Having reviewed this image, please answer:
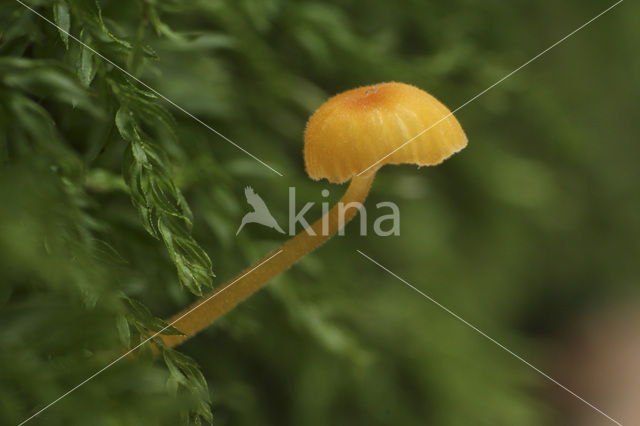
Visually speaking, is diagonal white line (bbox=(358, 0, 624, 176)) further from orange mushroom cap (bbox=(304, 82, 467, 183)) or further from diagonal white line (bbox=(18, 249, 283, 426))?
diagonal white line (bbox=(18, 249, 283, 426))

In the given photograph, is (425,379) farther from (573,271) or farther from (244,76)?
(573,271)

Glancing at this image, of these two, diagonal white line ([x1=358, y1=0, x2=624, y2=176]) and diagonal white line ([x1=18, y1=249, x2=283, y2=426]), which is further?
diagonal white line ([x1=358, y1=0, x2=624, y2=176])

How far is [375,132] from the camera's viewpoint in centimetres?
66

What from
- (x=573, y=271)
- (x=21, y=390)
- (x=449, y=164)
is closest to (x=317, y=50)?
(x=449, y=164)

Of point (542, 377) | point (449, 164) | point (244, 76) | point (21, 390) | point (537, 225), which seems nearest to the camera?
point (21, 390)

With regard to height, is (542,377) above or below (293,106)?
below

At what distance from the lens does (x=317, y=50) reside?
1.28 m

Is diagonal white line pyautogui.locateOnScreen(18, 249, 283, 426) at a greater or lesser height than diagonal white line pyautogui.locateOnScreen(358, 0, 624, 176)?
lesser

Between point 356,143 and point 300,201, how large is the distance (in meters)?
0.61

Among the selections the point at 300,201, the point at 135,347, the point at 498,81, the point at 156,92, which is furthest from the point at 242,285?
the point at 498,81

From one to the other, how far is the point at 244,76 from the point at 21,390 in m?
0.84

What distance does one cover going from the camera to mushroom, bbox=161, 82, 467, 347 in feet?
2.17

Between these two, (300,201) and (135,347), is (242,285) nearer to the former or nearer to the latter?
(135,347)

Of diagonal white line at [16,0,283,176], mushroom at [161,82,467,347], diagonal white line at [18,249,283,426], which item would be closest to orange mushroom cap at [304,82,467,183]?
mushroom at [161,82,467,347]
